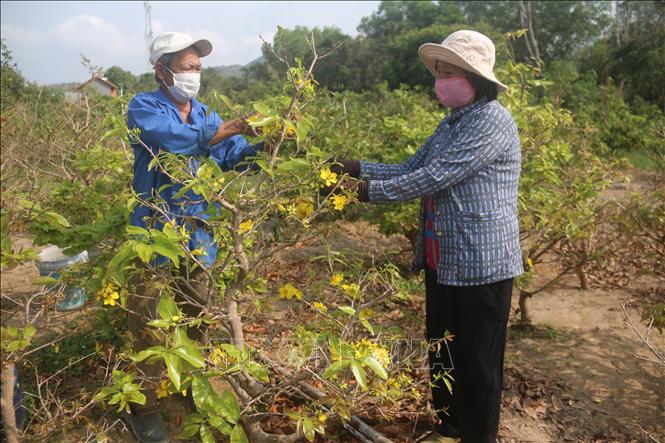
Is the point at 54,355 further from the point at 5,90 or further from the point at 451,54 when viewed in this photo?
the point at 5,90

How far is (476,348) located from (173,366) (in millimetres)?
1283

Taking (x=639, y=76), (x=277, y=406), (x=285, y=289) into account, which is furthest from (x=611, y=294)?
(x=639, y=76)

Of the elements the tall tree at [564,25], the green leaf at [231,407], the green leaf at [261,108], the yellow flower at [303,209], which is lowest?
the green leaf at [231,407]

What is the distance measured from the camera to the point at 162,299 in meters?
1.64

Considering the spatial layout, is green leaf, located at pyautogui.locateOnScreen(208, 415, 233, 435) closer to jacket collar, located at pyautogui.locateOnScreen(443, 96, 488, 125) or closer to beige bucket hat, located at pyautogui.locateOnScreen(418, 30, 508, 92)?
jacket collar, located at pyautogui.locateOnScreen(443, 96, 488, 125)

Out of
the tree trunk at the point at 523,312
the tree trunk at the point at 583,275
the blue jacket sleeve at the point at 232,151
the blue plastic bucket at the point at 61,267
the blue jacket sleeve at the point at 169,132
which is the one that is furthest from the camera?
the tree trunk at the point at 583,275

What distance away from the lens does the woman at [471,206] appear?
2.06 m

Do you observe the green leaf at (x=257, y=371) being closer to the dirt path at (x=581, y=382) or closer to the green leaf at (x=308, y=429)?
the green leaf at (x=308, y=429)

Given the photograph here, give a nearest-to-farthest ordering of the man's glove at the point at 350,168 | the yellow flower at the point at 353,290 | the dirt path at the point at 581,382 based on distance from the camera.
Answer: the yellow flower at the point at 353,290 → the man's glove at the point at 350,168 → the dirt path at the point at 581,382

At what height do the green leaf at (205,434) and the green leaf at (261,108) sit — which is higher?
the green leaf at (261,108)

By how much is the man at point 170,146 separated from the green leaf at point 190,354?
580mm

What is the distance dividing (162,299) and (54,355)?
1972mm

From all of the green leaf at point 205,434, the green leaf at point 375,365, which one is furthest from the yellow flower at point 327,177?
the green leaf at point 205,434

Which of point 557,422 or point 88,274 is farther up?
point 88,274
